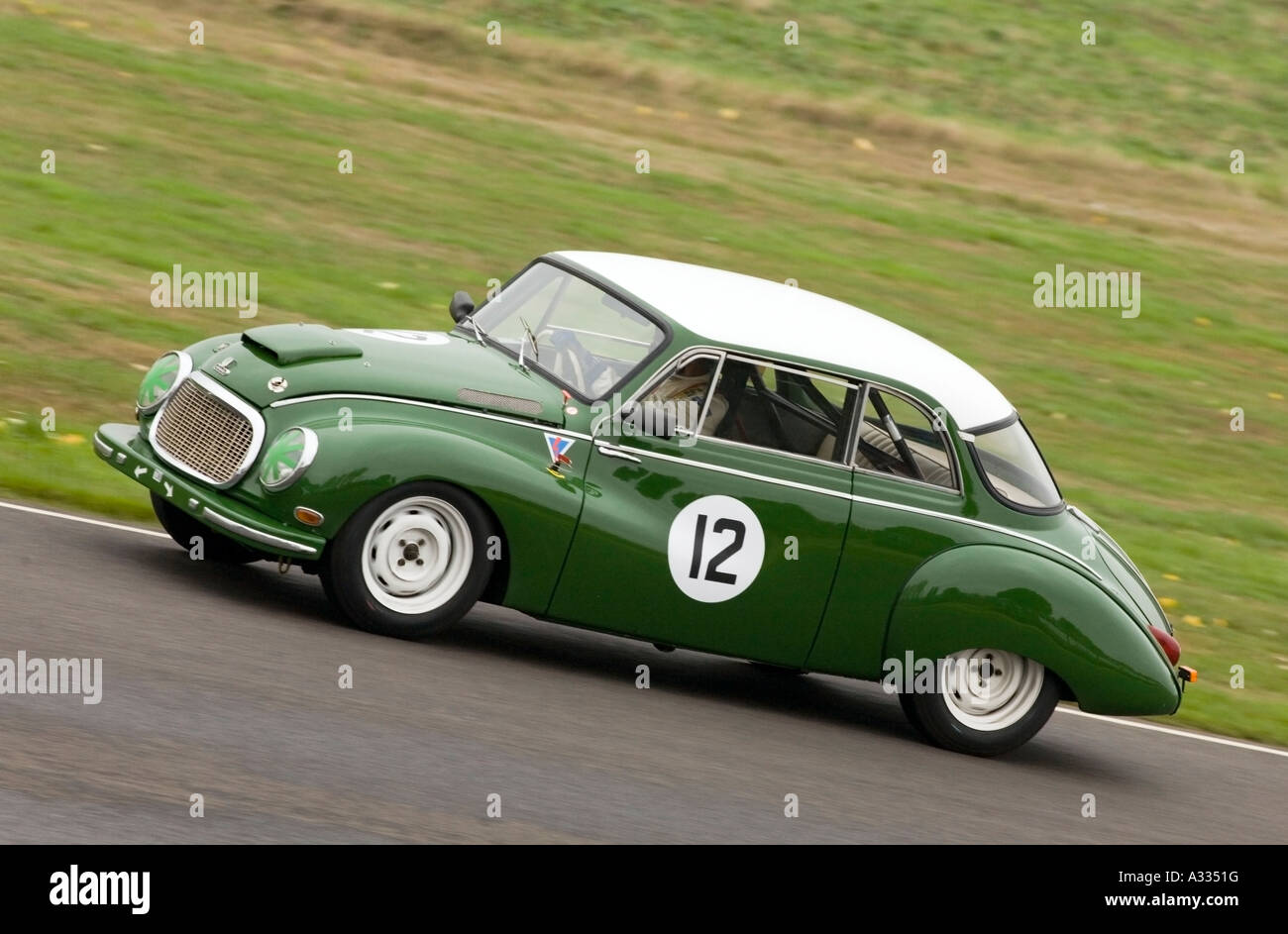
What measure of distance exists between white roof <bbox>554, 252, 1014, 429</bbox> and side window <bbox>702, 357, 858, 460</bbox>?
0.12 meters

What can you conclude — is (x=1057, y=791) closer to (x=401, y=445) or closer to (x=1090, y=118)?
(x=401, y=445)

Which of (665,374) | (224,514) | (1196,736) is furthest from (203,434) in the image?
(1196,736)

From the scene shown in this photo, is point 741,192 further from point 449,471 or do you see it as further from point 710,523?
point 449,471

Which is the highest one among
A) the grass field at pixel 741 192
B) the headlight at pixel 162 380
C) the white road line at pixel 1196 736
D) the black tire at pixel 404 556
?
the grass field at pixel 741 192

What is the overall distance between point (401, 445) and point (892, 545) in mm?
2338

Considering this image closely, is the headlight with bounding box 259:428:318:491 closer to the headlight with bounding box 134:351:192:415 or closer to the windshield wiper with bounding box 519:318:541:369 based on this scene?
the headlight with bounding box 134:351:192:415

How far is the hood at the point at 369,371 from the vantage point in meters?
7.73

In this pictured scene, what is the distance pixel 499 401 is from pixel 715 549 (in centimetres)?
120

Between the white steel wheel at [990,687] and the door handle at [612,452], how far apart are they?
1819 millimetres

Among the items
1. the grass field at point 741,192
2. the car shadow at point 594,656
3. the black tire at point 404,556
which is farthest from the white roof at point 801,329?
the grass field at point 741,192

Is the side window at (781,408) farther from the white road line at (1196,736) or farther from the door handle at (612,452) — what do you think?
the white road line at (1196,736)

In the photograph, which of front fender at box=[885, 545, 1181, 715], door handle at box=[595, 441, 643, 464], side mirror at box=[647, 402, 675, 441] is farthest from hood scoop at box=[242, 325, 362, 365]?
front fender at box=[885, 545, 1181, 715]

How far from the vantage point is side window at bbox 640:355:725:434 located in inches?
317

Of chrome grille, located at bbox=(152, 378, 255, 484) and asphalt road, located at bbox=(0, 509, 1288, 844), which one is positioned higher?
chrome grille, located at bbox=(152, 378, 255, 484)
